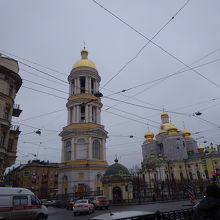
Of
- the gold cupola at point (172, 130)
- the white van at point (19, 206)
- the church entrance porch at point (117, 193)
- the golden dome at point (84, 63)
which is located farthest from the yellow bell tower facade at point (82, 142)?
the gold cupola at point (172, 130)

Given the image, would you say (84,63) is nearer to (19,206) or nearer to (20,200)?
(20,200)

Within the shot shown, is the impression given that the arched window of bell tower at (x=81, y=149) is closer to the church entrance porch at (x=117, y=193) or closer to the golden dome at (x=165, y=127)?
the church entrance porch at (x=117, y=193)

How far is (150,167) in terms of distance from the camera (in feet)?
250

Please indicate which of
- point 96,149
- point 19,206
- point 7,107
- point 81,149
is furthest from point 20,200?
point 96,149

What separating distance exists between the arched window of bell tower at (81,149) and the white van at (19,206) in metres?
28.7

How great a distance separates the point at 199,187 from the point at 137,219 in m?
57.2

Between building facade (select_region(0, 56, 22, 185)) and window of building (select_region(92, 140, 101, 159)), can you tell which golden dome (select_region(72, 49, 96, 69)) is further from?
building facade (select_region(0, 56, 22, 185))

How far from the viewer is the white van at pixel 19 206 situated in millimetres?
11641

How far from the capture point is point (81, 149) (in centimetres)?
4347

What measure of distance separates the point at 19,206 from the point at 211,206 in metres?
10.8

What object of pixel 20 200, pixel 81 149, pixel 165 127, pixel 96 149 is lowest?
pixel 20 200

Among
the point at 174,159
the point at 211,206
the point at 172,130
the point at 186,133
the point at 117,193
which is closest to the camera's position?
the point at 211,206

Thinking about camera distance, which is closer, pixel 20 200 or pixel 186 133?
pixel 20 200

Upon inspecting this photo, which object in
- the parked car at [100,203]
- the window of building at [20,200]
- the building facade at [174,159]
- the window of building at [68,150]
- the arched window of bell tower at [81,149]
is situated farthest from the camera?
the building facade at [174,159]
